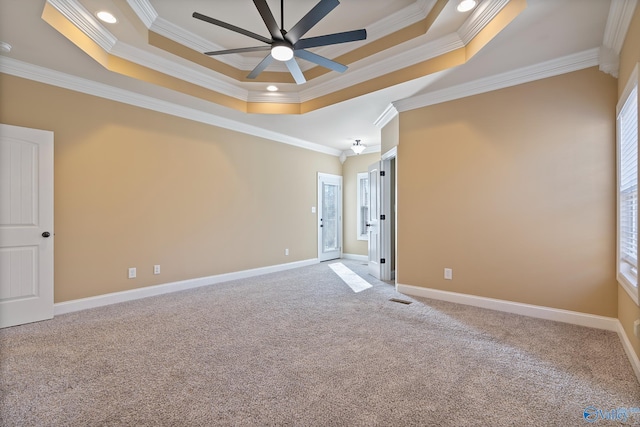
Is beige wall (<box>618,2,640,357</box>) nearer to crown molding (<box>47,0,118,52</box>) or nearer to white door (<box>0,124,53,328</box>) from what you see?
crown molding (<box>47,0,118,52</box>)

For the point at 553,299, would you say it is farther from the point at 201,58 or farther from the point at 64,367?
the point at 201,58

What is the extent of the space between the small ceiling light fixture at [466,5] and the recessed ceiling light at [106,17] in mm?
3273

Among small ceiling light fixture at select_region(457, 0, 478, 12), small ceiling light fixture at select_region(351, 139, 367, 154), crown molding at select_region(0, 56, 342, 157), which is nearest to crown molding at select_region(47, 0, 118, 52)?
crown molding at select_region(0, 56, 342, 157)

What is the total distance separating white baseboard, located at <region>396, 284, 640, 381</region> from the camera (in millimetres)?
2556

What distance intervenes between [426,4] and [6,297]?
5228mm

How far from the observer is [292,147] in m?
6.34

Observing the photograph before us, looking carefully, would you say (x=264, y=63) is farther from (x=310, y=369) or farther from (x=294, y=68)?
(x=310, y=369)

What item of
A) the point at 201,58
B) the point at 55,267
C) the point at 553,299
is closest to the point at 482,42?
the point at 553,299

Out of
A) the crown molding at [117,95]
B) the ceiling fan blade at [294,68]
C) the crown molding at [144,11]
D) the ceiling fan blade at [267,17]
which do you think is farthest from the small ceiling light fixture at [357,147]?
the crown molding at [144,11]

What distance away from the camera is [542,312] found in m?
3.25

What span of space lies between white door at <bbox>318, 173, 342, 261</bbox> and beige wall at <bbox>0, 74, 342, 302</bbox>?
1012 millimetres

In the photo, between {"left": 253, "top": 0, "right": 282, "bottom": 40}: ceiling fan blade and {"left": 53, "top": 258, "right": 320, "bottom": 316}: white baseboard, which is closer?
{"left": 253, "top": 0, "right": 282, "bottom": 40}: ceiling fan blade

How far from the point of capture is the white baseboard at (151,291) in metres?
3.52

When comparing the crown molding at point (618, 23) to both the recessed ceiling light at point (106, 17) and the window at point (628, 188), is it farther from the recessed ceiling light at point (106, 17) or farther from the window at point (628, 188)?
the recessed ceiling light at point (106, 17)
